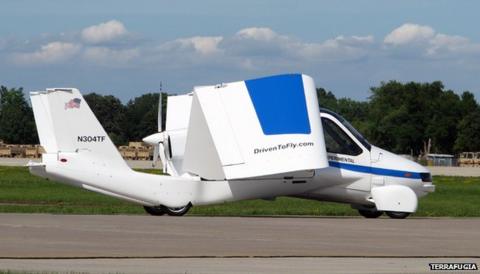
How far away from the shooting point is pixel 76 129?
27266 millimetres

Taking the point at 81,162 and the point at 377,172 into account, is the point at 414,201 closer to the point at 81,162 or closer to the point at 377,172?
the point at 377,172

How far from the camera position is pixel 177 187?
27.5m

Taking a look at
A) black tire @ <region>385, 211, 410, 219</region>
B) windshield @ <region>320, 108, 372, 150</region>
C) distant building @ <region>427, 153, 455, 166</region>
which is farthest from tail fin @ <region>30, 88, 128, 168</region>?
distant building @ <region>427, 153, 455, 166</region>

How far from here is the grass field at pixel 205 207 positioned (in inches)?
1261

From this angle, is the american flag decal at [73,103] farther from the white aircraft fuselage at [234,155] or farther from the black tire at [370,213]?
the black tire at [370,213]

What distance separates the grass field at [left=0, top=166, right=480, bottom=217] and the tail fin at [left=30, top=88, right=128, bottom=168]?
9.02 ft

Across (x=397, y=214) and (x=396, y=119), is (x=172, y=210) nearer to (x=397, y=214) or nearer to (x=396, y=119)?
(x=397, y=214)

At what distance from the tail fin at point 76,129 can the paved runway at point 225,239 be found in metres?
1.88

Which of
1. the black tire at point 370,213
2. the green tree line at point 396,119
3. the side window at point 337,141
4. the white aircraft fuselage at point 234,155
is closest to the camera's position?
the white aircraft fuselage at point 234,155

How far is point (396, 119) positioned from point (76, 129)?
Result: 3885 inches

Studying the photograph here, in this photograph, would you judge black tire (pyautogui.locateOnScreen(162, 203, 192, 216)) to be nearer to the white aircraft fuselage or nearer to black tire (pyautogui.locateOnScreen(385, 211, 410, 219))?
the white aircraft fuselage

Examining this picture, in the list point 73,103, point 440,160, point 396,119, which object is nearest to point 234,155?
point 73,103

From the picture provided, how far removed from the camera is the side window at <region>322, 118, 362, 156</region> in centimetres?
2814

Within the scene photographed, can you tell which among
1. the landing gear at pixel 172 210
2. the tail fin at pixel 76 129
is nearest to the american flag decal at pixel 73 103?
the tail fin at pixel 76 129
